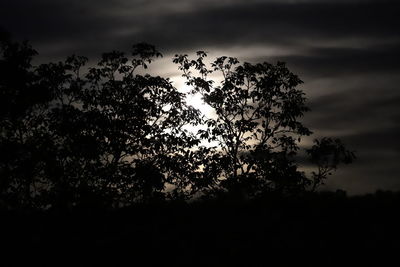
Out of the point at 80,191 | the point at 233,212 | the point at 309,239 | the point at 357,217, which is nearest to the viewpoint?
the point at 309,239

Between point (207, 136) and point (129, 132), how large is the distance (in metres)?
4.77

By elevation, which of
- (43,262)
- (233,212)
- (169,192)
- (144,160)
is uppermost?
(144,160)

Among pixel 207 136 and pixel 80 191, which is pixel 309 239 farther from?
pixel 207 136

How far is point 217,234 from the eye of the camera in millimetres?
12109

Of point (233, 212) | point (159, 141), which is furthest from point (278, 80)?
point (233, 212)

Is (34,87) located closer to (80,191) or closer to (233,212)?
(80,191)

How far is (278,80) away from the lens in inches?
1244

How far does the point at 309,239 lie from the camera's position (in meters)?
11.2

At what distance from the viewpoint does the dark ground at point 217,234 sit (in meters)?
10.5

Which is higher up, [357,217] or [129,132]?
[129,132]

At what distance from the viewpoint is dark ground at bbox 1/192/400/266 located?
413 inches

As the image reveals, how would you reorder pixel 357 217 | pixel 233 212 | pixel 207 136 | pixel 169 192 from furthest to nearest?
pixel 207 136, pixel 169 192, pixel 233 212, pixel 357 217

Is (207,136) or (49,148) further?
(207,136)

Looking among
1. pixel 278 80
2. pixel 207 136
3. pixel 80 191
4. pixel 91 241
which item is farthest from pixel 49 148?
pixel 91 241
